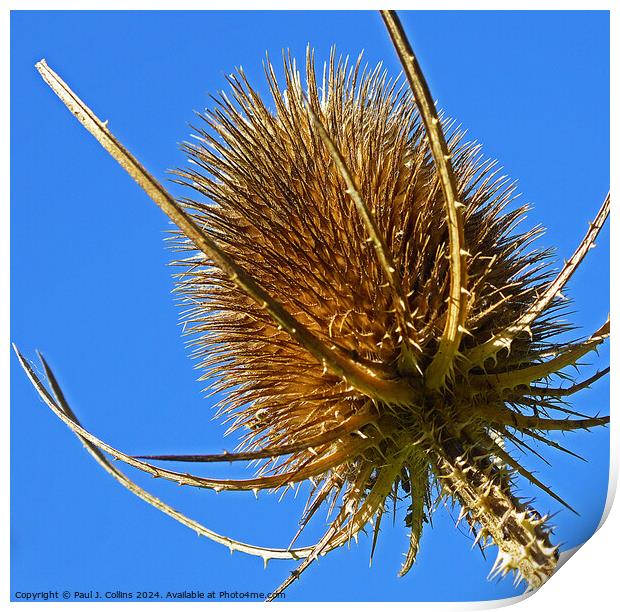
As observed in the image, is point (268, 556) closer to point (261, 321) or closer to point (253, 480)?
point (253, 480)

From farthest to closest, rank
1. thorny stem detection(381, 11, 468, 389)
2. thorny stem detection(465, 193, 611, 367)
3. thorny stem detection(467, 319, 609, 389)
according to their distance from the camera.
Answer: thorny stem detection(467, 319, 609, 389), thorny stem detection(465, 193, 611, 367), thorny stem detection(381, 11, 468, 389)

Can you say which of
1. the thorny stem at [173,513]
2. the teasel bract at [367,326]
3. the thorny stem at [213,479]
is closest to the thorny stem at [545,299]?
the teasel bract at [367,326]

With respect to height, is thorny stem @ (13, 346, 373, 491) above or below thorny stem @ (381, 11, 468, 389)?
below

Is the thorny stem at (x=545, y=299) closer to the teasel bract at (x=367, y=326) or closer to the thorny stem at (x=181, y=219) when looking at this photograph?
the teasel bract at (x=367, y=326)

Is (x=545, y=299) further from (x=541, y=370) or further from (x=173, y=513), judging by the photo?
(x=173, y=513)

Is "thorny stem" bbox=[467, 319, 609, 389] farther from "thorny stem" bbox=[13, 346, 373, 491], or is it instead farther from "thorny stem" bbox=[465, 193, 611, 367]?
"thorny stem" bbox=[13, 346, 373, 491]

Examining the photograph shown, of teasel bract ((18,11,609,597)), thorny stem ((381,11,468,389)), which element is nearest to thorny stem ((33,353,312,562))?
teasel bract ((18,11,609,597))

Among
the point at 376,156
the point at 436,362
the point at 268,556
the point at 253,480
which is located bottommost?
the point at 268,556
